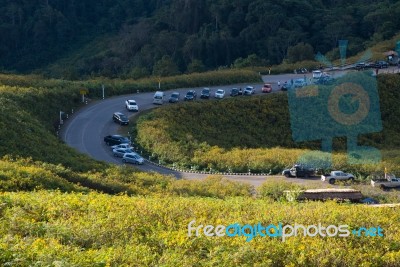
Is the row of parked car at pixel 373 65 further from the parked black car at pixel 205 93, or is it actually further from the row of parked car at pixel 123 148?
the row of parked car at pixel 123 148

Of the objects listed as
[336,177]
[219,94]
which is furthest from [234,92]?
[336,177]

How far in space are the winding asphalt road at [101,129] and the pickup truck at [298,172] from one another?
123 centimetres

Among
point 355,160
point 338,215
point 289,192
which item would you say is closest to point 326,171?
point 355,160

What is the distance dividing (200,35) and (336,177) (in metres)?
59.9

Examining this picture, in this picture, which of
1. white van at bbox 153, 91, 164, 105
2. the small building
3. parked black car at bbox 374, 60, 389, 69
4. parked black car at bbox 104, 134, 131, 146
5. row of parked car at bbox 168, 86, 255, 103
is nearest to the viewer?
parked black car at bbox 104, 134, 131, 146

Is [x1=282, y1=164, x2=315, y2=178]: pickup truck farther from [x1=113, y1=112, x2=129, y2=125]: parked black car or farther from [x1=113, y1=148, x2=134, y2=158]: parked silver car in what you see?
[x1=113, y1=112, x2=129, y2=125]: parked black car

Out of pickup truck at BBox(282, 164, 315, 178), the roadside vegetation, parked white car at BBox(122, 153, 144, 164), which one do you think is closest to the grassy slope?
pickup truck at BBox(282, 164, 315, 178)

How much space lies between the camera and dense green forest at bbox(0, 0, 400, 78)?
79812 mm

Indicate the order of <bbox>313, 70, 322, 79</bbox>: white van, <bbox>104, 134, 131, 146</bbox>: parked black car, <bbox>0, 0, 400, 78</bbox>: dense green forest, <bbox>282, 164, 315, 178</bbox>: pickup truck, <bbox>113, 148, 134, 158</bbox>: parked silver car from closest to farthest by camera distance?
<bbox>282, 164, 315, 178</bbox>: pickup truck, <bbox>113, 148, 134, 158</bbox>: parked silver car, <bbox>104, 134, 131, 146</bbox>: parked black car, <bbox>313, 70, 322, 79</bbox>: white van, <bbox>0, 0, 400, 78</bbox>: dense green forest

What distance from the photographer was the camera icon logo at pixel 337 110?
1671 inches

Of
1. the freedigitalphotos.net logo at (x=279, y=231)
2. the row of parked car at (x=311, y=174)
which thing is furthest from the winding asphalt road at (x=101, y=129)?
the freedigitalphotos.net logo at (x=279, y=231)

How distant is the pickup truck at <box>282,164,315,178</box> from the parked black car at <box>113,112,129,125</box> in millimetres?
14754

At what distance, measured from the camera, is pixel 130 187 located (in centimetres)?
2183

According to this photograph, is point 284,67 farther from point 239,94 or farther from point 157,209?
point 157,209
